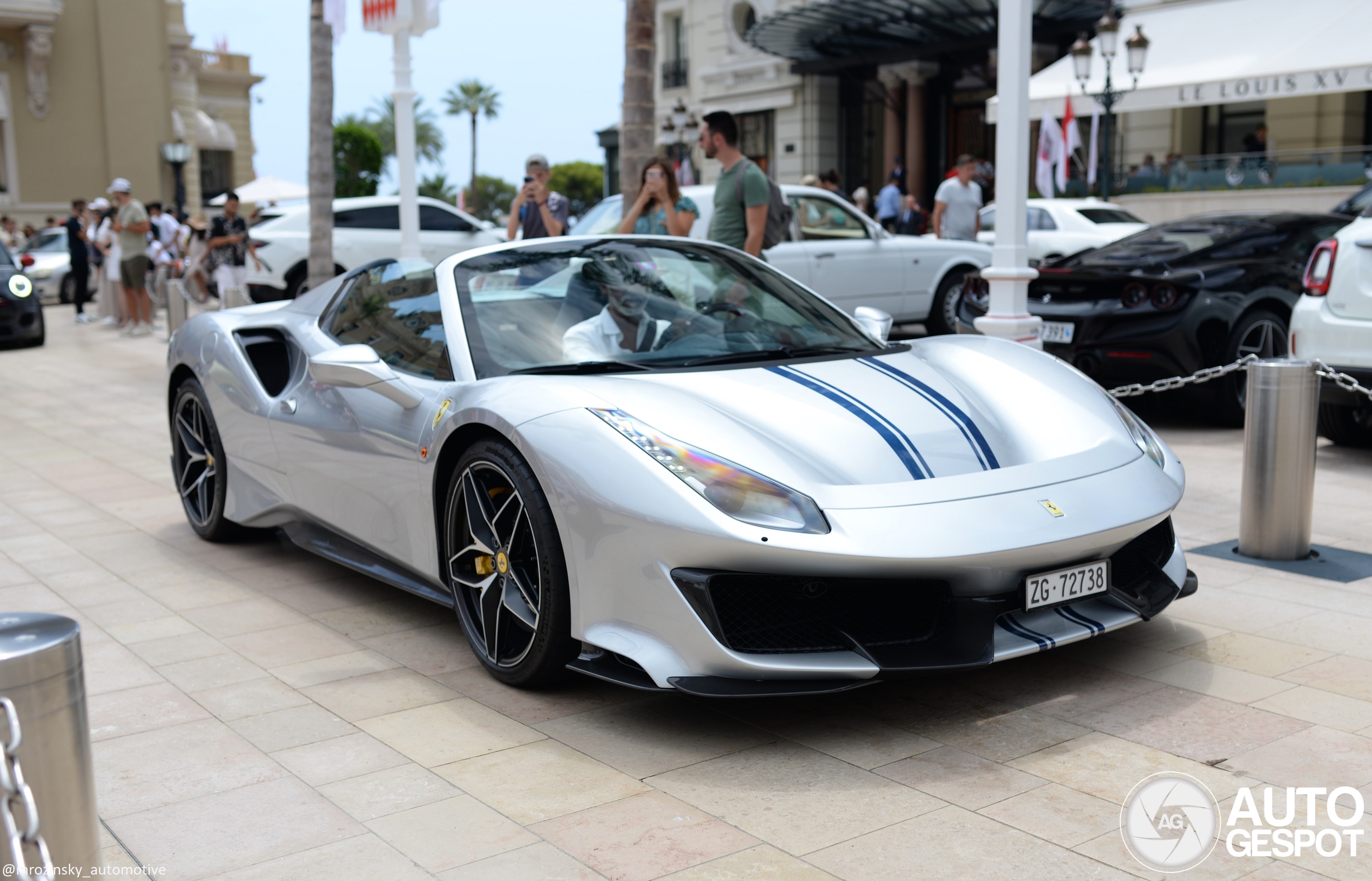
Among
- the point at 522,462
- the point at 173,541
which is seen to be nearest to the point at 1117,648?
the point at 522,462

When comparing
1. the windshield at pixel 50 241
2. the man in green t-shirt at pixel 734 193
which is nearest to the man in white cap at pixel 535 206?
the man in green t-shirt at pixel 734 193

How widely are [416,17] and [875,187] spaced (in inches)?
1067

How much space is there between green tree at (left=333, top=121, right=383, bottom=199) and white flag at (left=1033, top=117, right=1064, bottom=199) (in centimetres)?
4638

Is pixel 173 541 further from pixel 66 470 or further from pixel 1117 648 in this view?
pixel 1117 648

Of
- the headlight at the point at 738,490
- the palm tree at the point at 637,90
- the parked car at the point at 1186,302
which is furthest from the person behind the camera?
the palm tree at the point at 637,90

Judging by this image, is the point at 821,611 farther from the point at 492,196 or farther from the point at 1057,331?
the point at 492,196

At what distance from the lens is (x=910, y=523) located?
315 cm

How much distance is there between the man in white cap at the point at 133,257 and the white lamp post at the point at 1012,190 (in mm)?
12391

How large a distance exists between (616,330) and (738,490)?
3.82ft

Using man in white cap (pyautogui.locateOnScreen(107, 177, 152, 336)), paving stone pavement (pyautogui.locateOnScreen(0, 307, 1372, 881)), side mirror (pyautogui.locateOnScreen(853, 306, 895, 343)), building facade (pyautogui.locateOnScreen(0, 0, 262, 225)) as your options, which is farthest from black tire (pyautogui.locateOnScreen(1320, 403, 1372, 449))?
building facade (pyautogui.locateOnScreen(0, 0, 262, 225))

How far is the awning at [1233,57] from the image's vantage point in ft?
64.2

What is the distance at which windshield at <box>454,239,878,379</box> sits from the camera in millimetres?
4055

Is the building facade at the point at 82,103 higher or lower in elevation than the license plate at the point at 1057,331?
higher

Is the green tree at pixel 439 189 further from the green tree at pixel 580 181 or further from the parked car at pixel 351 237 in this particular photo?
the parked car at pixel 351 237
